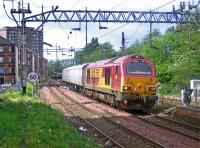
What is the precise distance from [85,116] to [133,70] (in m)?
3.81

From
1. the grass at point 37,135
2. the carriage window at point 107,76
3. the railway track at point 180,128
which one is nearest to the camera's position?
the grass at point 37,135

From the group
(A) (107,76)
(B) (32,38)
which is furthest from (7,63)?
(A) (107,76)

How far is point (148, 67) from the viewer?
96.1 feet

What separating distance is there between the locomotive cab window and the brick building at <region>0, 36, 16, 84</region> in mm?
101058

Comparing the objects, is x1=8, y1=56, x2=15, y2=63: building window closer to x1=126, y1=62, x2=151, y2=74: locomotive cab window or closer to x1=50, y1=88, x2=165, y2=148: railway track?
x1=126, y1=62, x2=151, y2=74: locomotive cab window

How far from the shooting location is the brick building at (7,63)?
12850 centimetres

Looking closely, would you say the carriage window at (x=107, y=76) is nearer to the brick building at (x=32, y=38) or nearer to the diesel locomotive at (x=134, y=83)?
the diesel locomotive at (x=134, y=83)

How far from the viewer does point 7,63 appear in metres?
130

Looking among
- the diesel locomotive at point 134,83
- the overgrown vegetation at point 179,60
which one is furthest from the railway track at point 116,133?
the overgrown vegetation at point 179,60

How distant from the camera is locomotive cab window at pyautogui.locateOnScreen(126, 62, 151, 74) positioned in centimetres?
2895

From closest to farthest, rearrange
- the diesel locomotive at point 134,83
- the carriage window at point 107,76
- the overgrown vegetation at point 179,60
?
the diesel locomotive at point 134,83 < the carriage window at point 107,76 < the overgrown vegetation at point 179,60

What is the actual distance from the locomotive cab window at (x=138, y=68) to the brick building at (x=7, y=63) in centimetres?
10106

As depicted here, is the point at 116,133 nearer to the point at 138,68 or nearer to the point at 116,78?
the point at 138,68

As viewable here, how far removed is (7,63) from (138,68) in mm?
103502
